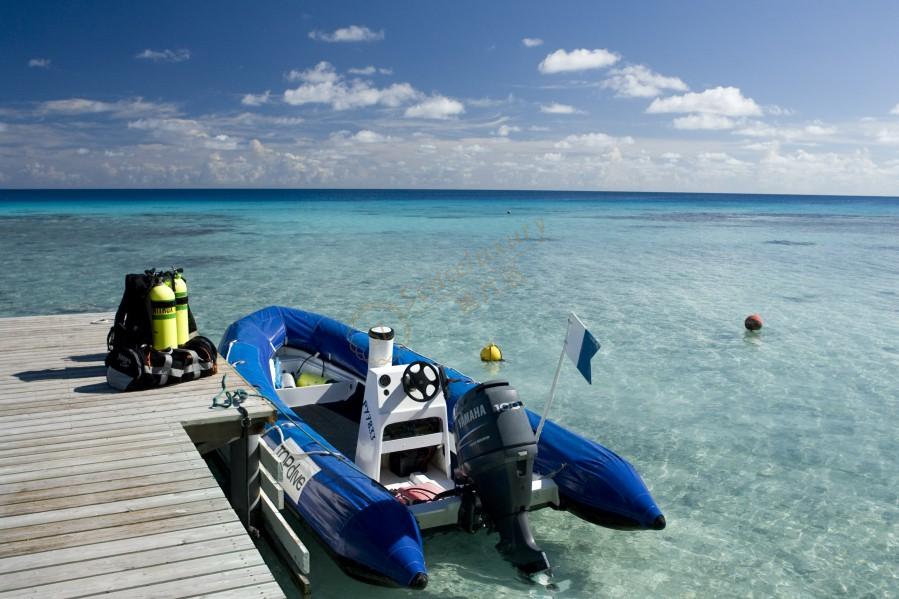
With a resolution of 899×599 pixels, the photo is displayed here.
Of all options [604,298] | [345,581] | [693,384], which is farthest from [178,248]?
[345,581]

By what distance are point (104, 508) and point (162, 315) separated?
91.6 inches

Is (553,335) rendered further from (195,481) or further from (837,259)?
(837,259)

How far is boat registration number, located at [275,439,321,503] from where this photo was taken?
480cm

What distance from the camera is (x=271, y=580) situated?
10.1 ft

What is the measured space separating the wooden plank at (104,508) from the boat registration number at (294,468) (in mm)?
950

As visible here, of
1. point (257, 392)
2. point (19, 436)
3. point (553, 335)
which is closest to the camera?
point (19, 436)

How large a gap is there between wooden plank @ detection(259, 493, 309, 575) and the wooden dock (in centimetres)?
63

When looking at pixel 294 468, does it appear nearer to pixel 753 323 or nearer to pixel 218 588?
pixel 218 588

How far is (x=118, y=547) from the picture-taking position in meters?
3.25

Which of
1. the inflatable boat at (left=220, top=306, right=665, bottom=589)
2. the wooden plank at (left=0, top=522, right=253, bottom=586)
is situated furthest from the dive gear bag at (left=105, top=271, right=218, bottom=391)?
the wooden plank at (left=0, top=522, right=253, bottom=586)

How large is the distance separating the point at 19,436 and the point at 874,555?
6422 mm

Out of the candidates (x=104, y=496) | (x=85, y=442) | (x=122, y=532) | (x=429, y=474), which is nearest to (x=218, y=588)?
(x=122, y=532)

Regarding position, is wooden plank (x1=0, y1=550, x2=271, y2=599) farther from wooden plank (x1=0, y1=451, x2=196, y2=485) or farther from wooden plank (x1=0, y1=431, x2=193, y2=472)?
wooden plank (x1=0, y1=431, x2=193, y2=472)

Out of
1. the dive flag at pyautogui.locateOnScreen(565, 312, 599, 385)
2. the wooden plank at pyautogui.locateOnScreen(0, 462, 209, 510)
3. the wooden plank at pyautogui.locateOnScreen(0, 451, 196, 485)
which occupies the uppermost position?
the dive flag at pyautogui.locateOnScreen(565, 312, 599, 385)
